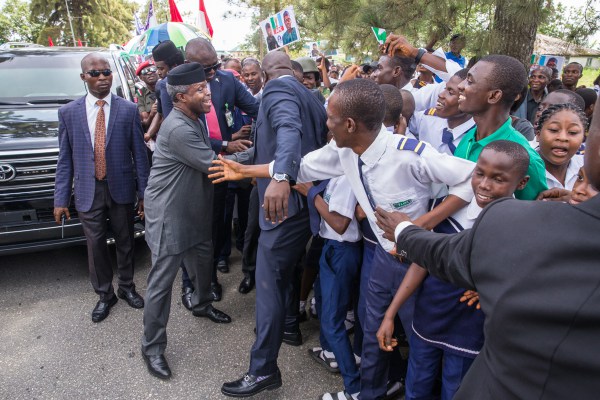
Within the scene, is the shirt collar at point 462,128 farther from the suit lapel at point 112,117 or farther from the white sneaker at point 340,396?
the suit lapel at point 112,117

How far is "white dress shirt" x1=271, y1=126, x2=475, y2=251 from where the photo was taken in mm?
1808

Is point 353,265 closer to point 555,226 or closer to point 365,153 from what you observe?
point 365,153

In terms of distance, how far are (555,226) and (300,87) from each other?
1.95 meters

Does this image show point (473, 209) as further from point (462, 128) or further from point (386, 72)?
point (386, 72)

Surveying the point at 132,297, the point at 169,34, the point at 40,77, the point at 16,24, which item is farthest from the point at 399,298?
the point at 16,24

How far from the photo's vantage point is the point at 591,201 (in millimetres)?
773

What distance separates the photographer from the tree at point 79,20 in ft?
73.0

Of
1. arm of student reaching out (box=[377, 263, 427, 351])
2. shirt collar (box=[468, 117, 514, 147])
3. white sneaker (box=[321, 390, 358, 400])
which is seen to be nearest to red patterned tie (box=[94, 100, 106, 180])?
white sneaker (box=[321, 390, 358, 400])

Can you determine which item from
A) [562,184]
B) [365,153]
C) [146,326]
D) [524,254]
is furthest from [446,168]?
[146,326]

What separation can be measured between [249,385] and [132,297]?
1.63m

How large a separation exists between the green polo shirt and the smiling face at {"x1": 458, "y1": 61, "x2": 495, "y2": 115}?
0.15 metres

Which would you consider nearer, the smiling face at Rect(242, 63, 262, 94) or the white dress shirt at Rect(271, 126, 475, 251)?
the white dress shirt at Rect(271, 126, 475, 251)

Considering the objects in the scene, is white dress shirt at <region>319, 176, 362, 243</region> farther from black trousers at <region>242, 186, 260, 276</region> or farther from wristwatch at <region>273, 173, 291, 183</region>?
black trousers at <region>242, 186, 260, 276</region>

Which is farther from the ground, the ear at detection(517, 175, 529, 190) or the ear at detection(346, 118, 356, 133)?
the ear at detection(346, 118, 356, 133)
